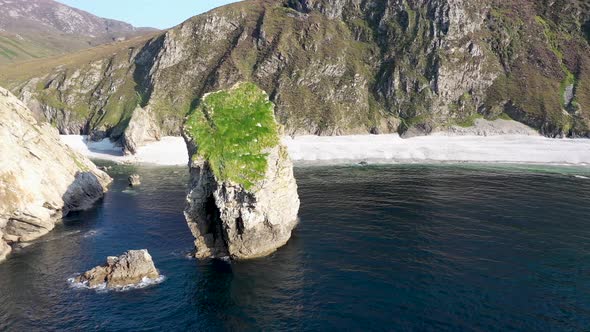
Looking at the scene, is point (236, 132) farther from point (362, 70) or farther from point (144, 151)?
point (362, 70)

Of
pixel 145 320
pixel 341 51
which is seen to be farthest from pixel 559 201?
pixel 341 51

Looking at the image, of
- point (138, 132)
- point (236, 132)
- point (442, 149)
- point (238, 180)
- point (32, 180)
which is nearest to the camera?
point (238, 180)

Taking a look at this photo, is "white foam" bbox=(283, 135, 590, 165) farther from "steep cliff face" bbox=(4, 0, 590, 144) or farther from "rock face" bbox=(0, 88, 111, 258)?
"rock face" bbox=(0, 88, 111, 258)

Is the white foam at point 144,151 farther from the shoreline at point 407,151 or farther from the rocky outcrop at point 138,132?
the rocky outcrop at point 138,132

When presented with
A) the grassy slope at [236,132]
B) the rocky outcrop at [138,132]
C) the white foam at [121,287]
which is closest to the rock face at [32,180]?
the white foam at [121,287]

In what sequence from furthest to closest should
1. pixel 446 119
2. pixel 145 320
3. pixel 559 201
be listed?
pixel 446 119
pixel 559 201
pixel 145 320

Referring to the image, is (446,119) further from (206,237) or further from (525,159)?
(206,237)

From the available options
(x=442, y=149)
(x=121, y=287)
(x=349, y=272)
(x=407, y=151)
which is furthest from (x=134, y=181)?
(x=442, y=149)
